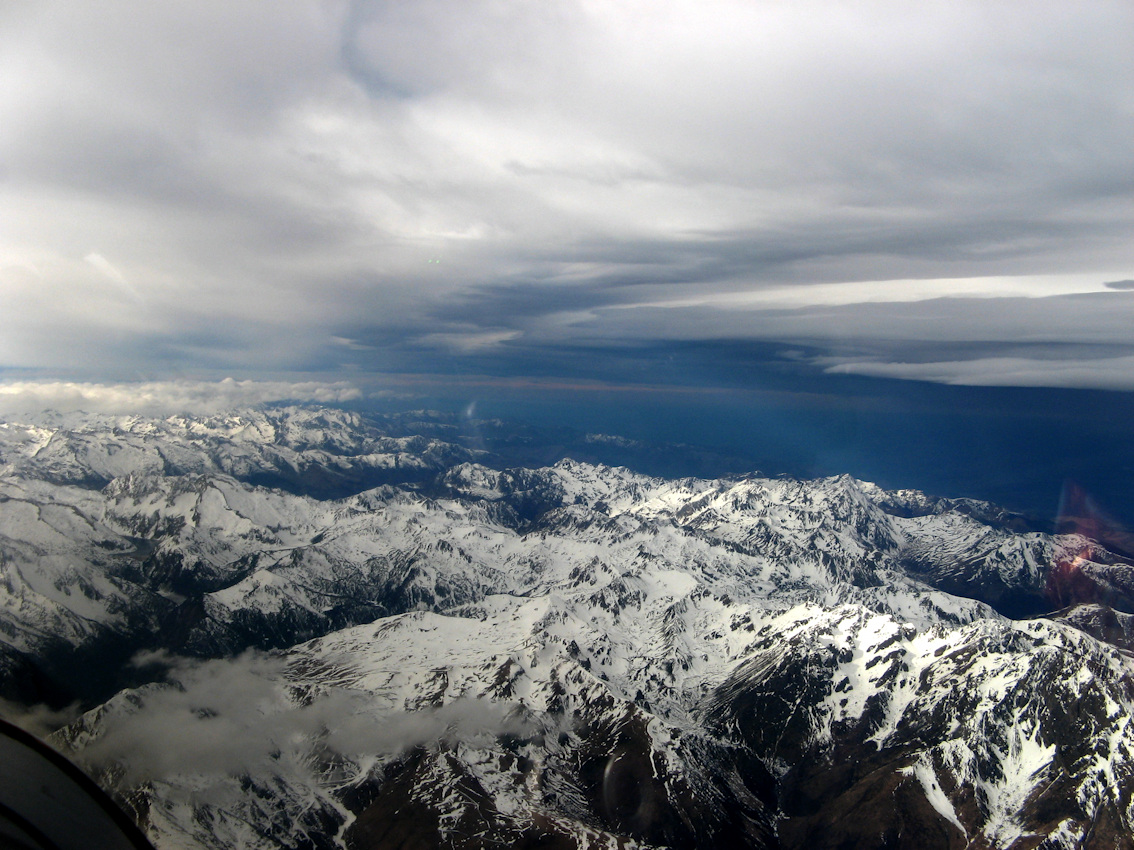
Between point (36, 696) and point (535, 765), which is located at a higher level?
point (36, 696)

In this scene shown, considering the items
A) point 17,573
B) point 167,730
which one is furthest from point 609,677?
point 17,573

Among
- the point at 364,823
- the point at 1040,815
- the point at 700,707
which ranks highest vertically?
the point at 364,823

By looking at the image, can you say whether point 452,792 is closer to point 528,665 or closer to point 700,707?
point 528,665

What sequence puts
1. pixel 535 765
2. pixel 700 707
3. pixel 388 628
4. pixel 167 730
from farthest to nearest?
pixel 388 628 → pixel 700 707 → pixel 535 765 → pixel 167 730

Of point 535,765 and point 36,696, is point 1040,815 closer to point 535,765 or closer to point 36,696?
point 535,765

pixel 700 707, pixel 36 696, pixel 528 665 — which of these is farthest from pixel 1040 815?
pixel 36 696


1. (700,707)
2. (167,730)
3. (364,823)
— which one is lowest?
(700,707)

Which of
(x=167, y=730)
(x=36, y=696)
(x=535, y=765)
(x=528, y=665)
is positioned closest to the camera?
(x=167, y=730)

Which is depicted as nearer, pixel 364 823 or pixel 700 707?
pixel 364 823

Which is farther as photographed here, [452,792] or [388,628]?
[388,628]
